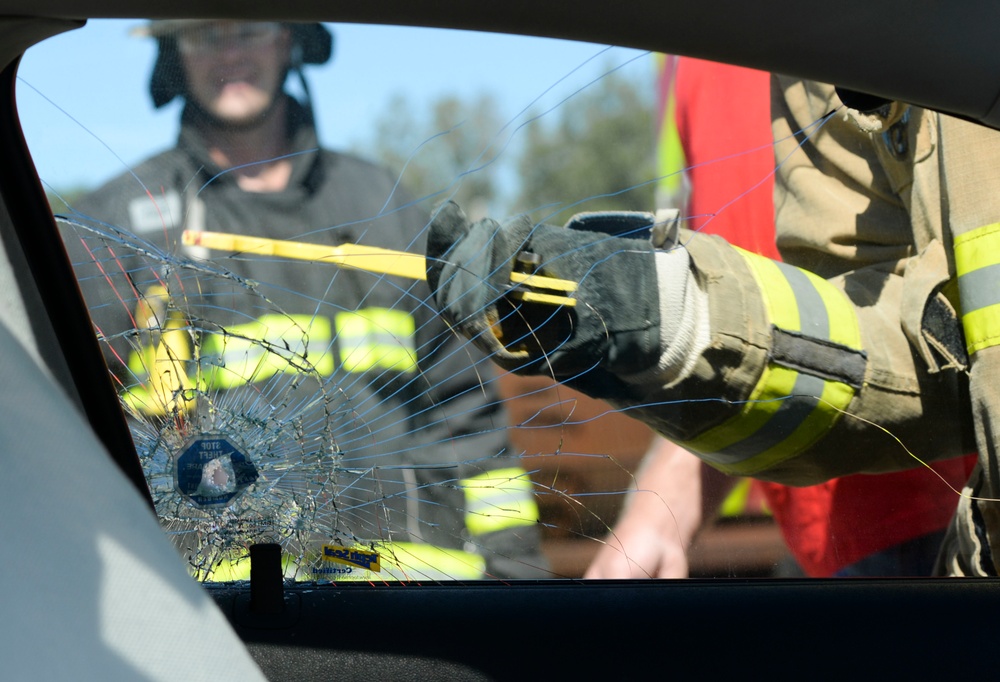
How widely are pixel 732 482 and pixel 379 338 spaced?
561mm

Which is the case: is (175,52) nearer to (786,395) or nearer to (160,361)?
(160,361)

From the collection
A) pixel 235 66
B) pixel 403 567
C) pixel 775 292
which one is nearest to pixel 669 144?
pixel 775 292

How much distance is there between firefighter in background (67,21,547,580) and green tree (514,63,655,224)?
173 millimetres

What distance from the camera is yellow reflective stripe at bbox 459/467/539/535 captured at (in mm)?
1424

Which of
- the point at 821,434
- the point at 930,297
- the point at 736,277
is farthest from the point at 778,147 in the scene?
the point at 821,434

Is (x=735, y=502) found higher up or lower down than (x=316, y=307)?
lower down

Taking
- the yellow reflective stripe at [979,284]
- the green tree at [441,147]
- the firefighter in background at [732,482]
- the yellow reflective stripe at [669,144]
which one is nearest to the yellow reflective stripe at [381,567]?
the firefighter in background at [732,482]

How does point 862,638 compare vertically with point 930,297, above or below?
below

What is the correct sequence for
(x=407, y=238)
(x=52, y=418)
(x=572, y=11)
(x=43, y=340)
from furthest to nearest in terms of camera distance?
(x=407, y=238)
(x=43, y=340)
(x=572, y=11)
(x=52, y=418)

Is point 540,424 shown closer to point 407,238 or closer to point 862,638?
point 407,238

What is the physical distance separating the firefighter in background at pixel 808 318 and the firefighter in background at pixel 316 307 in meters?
0.09

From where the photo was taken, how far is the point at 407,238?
4.50 ft

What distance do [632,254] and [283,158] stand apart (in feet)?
1.65

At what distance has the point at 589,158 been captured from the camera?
4.45ft
